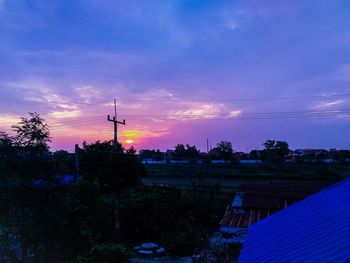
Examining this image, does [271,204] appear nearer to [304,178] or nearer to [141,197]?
[141,197]

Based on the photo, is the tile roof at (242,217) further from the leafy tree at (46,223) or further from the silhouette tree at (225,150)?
the silhouette tree at (225,150)

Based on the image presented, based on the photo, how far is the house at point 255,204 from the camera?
16.2m

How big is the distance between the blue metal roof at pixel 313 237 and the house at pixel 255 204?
928cm

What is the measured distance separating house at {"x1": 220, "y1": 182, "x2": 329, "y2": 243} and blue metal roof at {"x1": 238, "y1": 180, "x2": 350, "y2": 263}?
30.5ft

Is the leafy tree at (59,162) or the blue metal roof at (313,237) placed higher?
the leafy tree at (59,162)

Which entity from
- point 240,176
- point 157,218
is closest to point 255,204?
point 157,218

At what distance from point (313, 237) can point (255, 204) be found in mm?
15353

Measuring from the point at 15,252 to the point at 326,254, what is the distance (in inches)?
269

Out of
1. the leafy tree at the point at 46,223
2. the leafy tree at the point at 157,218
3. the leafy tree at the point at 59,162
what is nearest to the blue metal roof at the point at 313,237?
the leafy tree at the point at 46,223

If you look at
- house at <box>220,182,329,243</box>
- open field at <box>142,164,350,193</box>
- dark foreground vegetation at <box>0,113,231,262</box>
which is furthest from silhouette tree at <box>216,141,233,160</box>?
dark foreground vegetation at <box>0,113,231,262</box>

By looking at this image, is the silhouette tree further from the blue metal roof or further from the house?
the blue metal roof

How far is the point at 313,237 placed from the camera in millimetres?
4457

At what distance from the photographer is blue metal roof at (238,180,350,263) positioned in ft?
11.7

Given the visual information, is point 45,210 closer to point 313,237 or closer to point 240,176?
point 313,237
